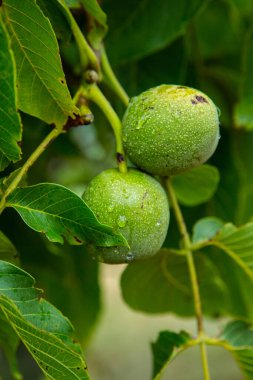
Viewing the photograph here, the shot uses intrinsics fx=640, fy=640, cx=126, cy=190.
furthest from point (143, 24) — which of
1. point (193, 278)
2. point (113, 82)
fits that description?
point (193, 278)

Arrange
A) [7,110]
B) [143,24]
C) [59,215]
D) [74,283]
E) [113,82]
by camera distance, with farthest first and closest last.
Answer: [74,283]
[143,24]
[113,82]
[59,215]
[7,110]

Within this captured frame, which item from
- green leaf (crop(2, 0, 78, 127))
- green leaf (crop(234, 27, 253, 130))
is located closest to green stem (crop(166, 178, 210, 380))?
green leaf (crop(2, 0, 78, 127))

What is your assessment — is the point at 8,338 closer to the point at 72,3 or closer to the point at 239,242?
the point at 239,242

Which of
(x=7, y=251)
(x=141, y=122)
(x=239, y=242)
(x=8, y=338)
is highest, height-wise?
(x=141, y=122)

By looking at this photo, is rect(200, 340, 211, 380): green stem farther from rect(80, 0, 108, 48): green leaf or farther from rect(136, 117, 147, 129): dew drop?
rect(80, 0, 108, 48): green leaf

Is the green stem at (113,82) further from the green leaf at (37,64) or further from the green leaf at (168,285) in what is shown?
the green leaf at (168,285)

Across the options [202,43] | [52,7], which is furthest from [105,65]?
[202,43]
